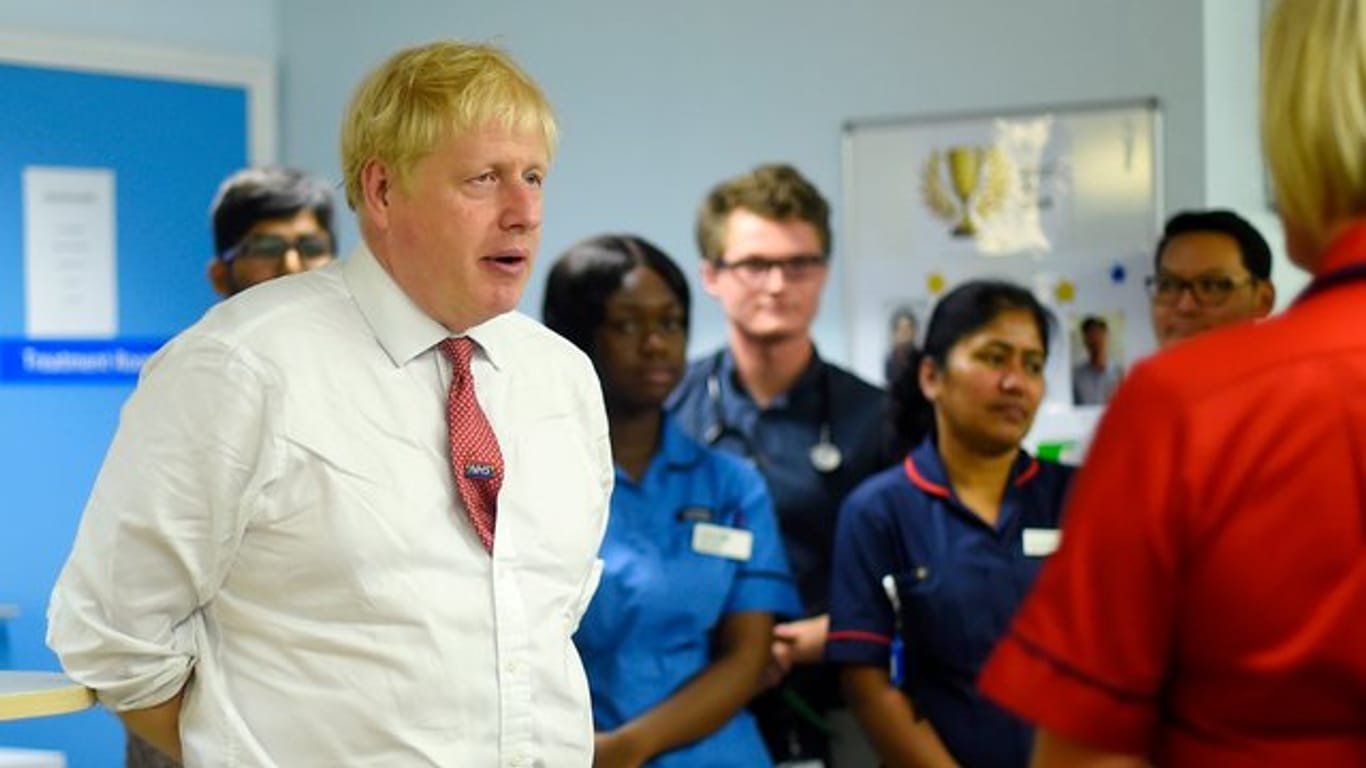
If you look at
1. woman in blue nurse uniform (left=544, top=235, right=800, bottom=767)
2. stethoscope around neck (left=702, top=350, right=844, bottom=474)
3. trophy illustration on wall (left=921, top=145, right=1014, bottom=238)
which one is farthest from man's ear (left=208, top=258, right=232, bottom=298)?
trophy illustration on wall (left=921, top=145, right=1014, bottom=238)

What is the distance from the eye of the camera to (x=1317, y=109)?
1169 mm

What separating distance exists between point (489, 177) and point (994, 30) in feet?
7.74

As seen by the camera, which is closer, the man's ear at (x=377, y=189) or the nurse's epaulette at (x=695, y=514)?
the man's ear at (x=377, y=189)

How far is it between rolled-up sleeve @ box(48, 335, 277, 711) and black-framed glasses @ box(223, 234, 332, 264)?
1.47m

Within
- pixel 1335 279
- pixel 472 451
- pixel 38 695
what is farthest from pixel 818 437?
pixel 1335 279

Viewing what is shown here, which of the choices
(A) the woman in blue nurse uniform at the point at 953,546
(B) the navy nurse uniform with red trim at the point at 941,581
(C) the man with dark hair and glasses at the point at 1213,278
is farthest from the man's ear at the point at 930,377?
(C) the man with dark hair and glasses at the point at 1213,278

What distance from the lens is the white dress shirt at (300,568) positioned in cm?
194

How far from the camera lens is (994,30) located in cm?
416

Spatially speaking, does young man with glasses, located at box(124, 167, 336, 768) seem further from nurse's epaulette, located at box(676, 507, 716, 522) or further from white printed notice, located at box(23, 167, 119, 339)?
white printed notice, located at box(23, 167, 119, 339)

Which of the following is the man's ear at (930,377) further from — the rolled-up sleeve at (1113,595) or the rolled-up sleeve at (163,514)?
the rolled-up sleeve at (1113,595)

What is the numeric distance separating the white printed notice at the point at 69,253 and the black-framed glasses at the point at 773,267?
5.86 feet

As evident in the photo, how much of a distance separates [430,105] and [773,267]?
1.65 m

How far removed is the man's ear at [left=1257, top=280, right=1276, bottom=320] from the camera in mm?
3330

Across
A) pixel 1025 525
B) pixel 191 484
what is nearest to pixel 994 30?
pixel 1025 525
